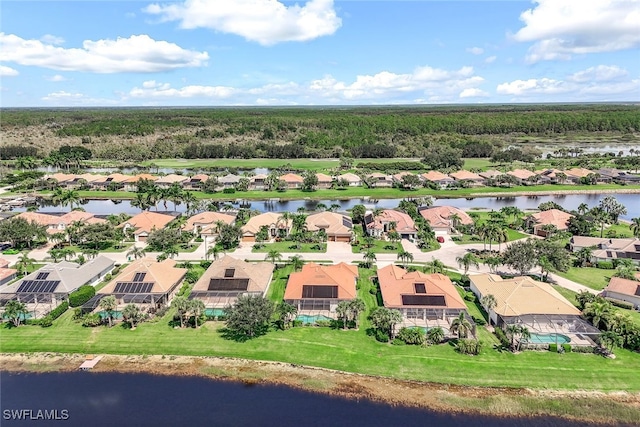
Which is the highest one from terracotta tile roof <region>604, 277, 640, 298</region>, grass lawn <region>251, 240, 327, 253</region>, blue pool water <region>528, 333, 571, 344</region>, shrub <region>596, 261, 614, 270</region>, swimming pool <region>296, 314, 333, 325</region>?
terracotta tile roof <region>604, 277, 640, 298</region>

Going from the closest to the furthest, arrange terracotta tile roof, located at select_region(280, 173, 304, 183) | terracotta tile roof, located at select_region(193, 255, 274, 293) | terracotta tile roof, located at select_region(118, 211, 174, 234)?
terracotta tile roof, located at select_region(193, 255, 274, 293), terracotta tile roof, located at select_region(118, 211, 174, 234), terracotta tile roof, located at select_region(280, 173, 304, 183)

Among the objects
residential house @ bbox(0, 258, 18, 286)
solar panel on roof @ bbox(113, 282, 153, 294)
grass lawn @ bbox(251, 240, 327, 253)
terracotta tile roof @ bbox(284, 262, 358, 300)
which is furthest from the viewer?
→ grass lawn @ bbox(251, 240, 327, 253)

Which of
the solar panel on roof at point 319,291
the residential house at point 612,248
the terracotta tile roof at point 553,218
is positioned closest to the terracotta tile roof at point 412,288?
the solar panel on roof at point 319,291

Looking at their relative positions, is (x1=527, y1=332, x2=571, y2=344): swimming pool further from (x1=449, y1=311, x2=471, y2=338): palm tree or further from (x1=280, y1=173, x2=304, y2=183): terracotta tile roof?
(x1=280, y1=173, x2=304, y2=183): terracotta tile roof

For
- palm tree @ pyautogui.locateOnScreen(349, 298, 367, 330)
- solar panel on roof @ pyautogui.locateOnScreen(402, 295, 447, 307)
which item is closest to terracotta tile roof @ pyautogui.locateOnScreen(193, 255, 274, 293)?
palm tree @ pyautogui.locateOnScreen(349, 298, 367, 330)

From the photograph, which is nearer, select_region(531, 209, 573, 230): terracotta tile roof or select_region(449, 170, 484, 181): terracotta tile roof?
select_region(531, 209, 573, 230): terracotta tile roof

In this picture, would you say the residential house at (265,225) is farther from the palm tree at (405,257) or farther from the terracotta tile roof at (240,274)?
the palm tree at (405,257)
